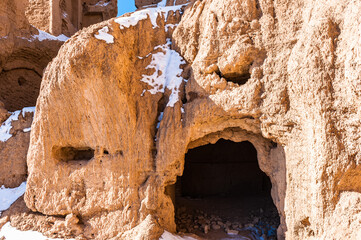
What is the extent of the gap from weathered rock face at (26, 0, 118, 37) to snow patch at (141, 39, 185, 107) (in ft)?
20.7

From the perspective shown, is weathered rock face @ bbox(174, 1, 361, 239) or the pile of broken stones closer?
weathered rock face @ bbox(174, 1, 361, 239)

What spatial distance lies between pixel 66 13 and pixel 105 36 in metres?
7.53

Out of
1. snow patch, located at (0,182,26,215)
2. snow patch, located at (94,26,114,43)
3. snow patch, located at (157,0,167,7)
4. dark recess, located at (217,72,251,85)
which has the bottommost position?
snow patch, located at (0,182,26,215)

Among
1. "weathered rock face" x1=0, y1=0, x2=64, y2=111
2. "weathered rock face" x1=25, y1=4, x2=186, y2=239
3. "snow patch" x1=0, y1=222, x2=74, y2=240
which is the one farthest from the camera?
"weathered rock face" x1=0, y1=0, x2=64, y2=111

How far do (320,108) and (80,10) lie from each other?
1246 cm

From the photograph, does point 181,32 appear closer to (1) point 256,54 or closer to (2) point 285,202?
(1) point 256,54

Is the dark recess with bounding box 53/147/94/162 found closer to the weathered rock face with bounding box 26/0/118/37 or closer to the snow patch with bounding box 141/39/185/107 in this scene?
the snow patch with bounding box 141/39/185/107

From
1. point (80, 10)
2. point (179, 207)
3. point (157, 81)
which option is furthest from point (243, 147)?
point (80, 10)

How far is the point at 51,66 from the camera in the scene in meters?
5.58

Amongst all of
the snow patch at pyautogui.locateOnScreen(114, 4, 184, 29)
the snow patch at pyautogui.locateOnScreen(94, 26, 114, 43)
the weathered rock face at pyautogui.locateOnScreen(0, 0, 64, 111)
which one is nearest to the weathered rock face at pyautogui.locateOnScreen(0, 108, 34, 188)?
the weathered rock face at pyautogui.locateOnScreen(0, 0, 64, 111)

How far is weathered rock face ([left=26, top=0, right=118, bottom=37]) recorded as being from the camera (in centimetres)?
1022

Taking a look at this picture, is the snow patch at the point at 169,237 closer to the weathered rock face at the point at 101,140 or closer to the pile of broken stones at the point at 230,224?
the weathered rock face at the point at 101,140

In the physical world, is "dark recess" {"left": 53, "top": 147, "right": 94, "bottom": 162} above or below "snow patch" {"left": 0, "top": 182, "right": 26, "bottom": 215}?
above

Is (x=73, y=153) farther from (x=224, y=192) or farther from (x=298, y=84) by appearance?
(x=224, y=192)
